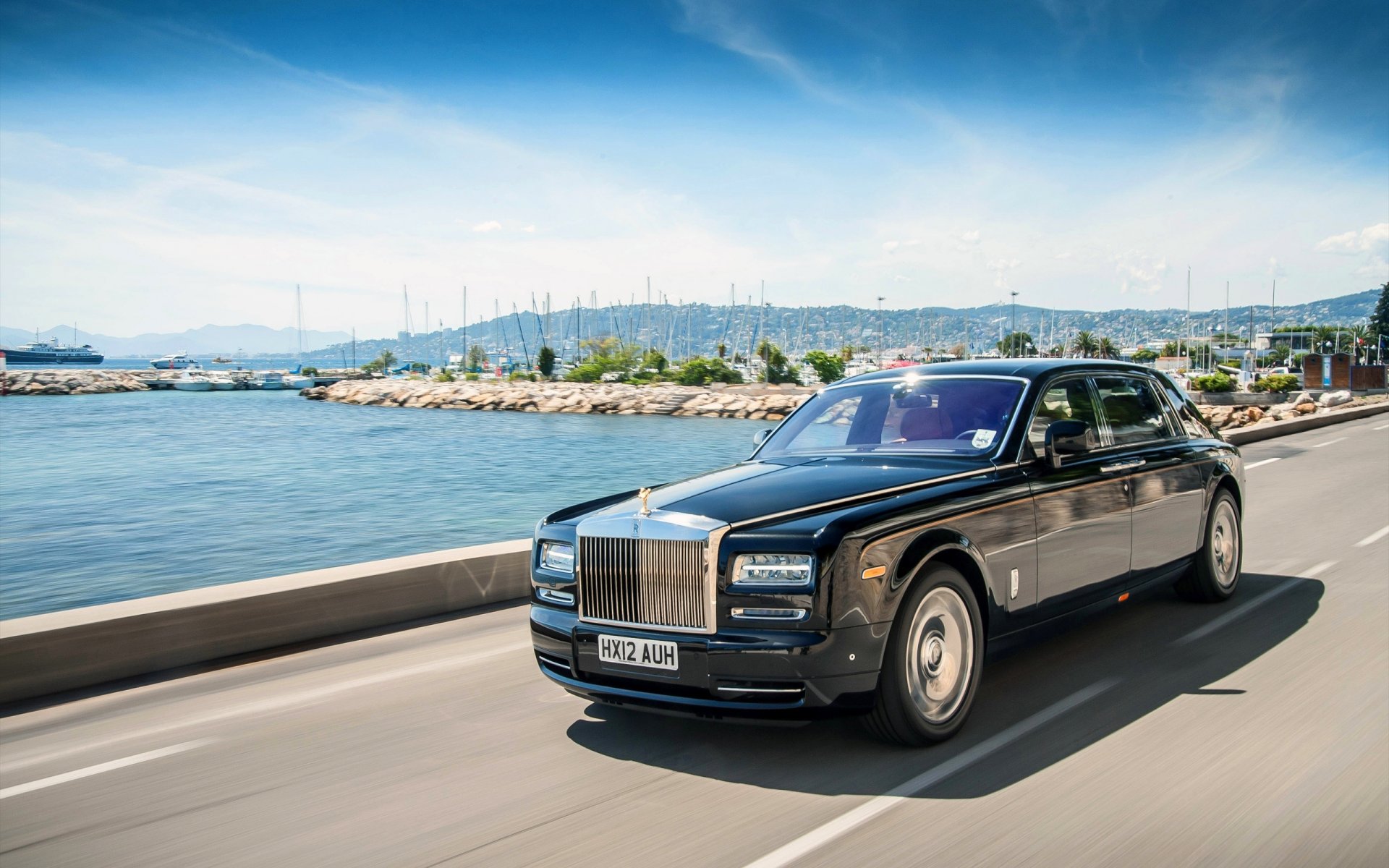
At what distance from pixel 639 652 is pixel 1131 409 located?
12.7 feet

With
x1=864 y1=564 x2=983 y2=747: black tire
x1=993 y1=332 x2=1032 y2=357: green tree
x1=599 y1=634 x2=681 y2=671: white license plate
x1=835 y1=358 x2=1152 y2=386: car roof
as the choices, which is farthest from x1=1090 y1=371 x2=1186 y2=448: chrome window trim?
x1=993 y1=332 x2=1032 y2=357: green tree

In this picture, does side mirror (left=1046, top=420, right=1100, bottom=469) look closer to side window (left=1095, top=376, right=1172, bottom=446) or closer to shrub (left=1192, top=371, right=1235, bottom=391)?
side window (left=1095, top=376, right=1172, bottom=446)

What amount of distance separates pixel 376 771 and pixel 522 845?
45.2 inches

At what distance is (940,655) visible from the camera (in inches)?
187

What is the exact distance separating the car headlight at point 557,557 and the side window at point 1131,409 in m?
3.38

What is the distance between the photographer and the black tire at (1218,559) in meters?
7.20

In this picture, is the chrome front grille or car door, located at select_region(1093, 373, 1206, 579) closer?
the chrome front grille

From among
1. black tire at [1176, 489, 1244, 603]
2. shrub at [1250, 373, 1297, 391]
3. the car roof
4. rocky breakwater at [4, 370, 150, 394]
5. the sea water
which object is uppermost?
the car roof

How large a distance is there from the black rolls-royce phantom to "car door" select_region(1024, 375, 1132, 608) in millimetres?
12

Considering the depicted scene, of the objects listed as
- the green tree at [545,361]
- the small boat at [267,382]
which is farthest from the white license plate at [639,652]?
the small boat at [267,382]

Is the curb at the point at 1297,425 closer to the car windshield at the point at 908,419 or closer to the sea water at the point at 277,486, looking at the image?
the sea water at the point at 277,486

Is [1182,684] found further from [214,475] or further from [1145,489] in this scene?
[214,475]

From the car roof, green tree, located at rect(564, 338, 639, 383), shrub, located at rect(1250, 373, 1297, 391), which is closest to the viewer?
the car roof

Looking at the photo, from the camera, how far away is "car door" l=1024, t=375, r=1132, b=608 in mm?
5402
